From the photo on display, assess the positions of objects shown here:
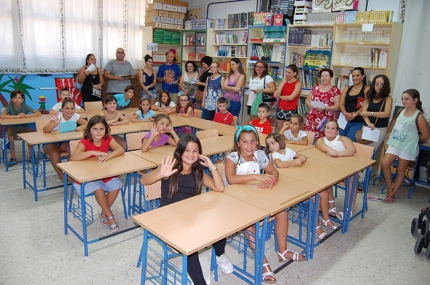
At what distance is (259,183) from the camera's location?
2783 mm

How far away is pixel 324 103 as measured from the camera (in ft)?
16.1

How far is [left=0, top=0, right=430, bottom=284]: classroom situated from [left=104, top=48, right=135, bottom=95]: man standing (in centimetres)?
3

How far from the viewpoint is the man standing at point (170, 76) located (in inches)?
289

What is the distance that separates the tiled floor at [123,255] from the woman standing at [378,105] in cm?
132

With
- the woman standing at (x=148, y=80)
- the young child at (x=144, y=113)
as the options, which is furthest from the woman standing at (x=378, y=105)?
the woman standing at (x=148, y=80)

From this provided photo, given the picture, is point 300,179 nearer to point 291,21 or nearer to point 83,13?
point 291,21

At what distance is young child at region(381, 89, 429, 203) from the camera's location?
14.0ft

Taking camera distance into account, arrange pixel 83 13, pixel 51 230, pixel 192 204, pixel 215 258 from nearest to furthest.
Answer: pixel 192 204, pixel 215 258, pixel 51 230, pixel 83 13

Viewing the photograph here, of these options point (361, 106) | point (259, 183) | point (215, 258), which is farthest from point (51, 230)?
point (361, 106)

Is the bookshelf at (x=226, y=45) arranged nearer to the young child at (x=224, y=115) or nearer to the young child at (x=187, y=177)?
the young child at (x=224, y=115)

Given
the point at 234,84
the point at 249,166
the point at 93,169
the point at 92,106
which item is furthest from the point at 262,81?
the point at 93,169

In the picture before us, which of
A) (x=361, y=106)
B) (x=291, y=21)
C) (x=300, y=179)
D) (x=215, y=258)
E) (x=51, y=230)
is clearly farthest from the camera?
(x=291, y=21)

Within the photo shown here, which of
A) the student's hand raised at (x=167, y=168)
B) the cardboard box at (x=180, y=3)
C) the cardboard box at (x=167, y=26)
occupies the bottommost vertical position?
the student's hand raised at (x=167, y=168)

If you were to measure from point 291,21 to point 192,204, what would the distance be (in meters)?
5.31
